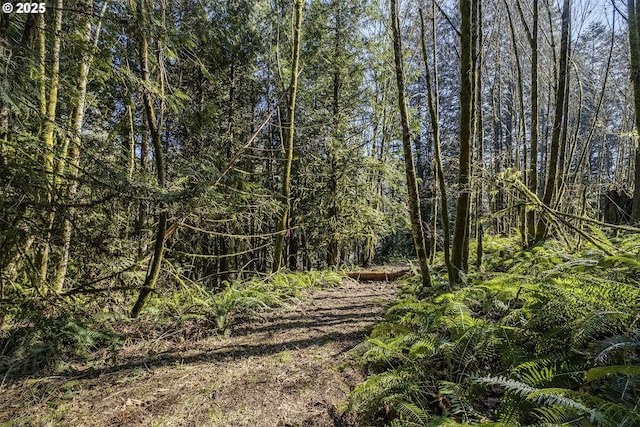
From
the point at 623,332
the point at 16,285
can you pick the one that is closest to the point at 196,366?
the point at 16,285

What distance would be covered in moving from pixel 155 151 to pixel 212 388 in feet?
8.76

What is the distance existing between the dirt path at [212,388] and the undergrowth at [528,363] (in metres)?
0.46

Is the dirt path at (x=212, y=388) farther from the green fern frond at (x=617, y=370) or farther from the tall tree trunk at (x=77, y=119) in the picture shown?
the green fern frond at (x=617, y=370)

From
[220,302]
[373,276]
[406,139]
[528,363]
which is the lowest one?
[373,276]

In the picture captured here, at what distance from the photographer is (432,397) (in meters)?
2.06

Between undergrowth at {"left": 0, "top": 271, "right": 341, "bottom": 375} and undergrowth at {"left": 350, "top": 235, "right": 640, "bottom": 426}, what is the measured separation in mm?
2183

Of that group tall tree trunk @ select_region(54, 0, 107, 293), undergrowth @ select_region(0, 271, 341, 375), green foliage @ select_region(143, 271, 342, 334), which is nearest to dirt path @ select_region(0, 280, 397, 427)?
undergrowth @ select_region(0, 271, 341, 375)

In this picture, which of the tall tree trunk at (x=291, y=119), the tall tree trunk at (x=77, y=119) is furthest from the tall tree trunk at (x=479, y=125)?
the tall tree trunk at (x=77, y=119)

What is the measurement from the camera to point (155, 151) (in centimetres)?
Result: 372

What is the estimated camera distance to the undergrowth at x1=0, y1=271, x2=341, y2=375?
290cm

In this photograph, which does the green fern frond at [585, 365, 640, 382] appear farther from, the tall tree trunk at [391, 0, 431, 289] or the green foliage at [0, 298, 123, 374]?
the green foliage at [0, 298, 123, 374]

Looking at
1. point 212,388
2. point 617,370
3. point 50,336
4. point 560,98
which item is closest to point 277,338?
point 212,388

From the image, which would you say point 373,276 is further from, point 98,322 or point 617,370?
point 617,370

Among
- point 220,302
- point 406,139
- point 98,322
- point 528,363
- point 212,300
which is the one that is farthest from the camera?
point 406,139
